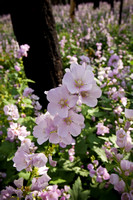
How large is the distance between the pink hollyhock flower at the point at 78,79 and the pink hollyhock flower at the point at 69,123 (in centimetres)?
14

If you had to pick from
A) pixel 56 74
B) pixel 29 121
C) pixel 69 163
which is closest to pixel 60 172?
pixel 69 163

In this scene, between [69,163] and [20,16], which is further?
[20,16]

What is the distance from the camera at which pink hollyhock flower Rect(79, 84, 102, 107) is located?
1.00 meters

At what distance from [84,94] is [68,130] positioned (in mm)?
223

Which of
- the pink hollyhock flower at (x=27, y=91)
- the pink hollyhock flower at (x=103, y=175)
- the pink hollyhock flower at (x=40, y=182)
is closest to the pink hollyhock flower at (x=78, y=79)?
the pink hollyhock flower at (x=40, y=182)

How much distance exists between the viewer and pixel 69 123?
1.02m

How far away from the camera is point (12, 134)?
5.47 feet

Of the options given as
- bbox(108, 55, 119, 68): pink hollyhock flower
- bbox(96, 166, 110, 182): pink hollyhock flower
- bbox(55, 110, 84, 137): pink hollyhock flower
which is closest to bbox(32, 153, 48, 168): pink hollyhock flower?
bbox(55, 110, 84, 137): pink hollyhock flower

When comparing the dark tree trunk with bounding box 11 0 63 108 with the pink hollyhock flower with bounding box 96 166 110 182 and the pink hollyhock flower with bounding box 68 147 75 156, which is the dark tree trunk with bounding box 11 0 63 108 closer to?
the pink hollyhock flower with bounding box 68 147 75 156

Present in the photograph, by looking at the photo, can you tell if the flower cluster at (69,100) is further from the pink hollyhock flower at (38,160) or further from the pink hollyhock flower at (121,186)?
the pink hollyhock flower at (121,186)

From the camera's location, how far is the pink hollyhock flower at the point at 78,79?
952mm

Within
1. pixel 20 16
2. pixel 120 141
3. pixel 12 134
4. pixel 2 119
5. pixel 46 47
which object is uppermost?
pixel 20 16

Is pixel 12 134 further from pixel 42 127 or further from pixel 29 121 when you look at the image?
pixel 42 127

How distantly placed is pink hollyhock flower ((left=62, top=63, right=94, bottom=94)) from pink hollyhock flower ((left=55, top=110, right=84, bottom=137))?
145 mm
